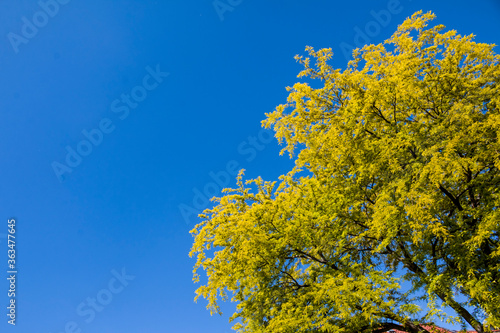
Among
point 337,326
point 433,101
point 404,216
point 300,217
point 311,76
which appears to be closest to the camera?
point 337,326

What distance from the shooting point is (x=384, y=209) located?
32.5 ft

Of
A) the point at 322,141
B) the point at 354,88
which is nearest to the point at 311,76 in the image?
the point at 354,88

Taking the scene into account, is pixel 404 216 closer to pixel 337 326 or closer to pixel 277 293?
pixel 337 326

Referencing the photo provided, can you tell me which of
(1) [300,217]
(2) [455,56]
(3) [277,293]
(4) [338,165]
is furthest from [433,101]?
(3) [277,293]

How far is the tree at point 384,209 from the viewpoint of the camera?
9.93 metres

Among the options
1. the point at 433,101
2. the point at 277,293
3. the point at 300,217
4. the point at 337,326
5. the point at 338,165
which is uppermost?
the point at 433,101

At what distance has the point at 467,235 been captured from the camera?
10.9m

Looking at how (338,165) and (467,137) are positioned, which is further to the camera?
(338,165)

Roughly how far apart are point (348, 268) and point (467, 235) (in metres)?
3.79

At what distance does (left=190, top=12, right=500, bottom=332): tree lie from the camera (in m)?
9.93

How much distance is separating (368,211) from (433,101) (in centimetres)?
448

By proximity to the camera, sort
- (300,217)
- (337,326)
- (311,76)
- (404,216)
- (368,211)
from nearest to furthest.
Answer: (337,326), (404,216), (300,217), (368,211), (311,76)

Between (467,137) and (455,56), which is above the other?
(455,56)

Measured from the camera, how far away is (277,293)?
11641 millimetres
